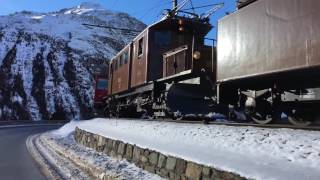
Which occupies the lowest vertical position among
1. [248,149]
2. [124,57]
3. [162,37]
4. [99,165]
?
[99,165]

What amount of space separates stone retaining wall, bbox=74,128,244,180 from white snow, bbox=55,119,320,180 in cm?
8

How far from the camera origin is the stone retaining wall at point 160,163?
5325 millimetres

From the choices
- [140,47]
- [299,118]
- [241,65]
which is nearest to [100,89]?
[140,47]

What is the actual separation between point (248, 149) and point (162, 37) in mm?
10084

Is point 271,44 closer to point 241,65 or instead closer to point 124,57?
point 241,65

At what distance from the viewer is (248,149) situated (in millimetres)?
5625

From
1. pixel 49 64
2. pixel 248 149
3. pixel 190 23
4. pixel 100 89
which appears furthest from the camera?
pixel 49 64

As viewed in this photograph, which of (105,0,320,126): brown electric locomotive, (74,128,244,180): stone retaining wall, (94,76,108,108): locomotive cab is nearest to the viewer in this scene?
(74,128,244,180): stone retaining wall

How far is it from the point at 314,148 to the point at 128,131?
589 centimetres

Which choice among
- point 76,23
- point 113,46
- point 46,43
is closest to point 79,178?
point 46,43

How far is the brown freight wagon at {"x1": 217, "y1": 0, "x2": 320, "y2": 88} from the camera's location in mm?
6602

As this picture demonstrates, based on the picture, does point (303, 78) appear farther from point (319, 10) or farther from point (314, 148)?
point (314, 148)

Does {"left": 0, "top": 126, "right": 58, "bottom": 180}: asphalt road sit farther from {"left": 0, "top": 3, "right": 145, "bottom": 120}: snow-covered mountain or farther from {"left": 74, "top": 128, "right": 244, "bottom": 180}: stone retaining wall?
{"left": 0, "top": 3, "right": 145, "bottom": 120}: snow-covered mountain

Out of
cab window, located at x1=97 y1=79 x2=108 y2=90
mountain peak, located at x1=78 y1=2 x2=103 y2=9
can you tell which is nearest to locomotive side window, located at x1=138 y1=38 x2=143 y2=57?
cab window, located at x1=97 y1=79 x2=108 y2=90
